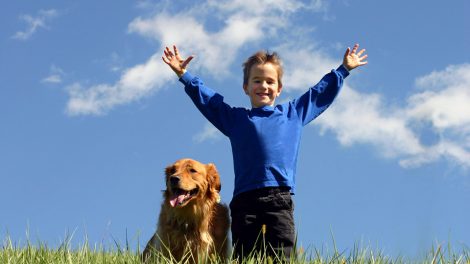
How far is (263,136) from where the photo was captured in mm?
5691

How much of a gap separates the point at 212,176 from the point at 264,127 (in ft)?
2.31

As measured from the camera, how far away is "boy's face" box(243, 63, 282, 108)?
19.4 feet

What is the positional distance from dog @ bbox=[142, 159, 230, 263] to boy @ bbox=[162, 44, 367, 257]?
239mm

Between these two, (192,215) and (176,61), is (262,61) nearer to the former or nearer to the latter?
(176,61)

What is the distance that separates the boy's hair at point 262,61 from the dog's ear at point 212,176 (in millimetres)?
912

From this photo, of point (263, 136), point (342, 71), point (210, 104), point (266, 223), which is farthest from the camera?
point (342, 71)

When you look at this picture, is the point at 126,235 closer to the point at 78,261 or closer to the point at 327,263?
the point at 78,261

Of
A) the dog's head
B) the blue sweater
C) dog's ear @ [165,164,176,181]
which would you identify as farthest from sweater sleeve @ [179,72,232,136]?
dog's ear @ [165,164,176,181]

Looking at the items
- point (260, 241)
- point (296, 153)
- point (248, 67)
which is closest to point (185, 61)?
point (248, 67)

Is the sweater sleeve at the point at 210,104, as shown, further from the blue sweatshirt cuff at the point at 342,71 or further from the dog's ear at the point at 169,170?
the blue sweatshirt cuff at the point at 342,71

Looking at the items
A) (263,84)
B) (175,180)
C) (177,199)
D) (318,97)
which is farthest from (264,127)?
(177,199)

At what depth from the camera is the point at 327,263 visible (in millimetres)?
4934

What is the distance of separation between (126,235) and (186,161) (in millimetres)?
1137

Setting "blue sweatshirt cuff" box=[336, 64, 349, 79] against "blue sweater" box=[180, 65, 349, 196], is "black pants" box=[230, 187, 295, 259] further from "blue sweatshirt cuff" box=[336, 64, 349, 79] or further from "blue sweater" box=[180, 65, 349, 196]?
"blue sweatshirt cuff" box=[336, 64, 349, 79]
